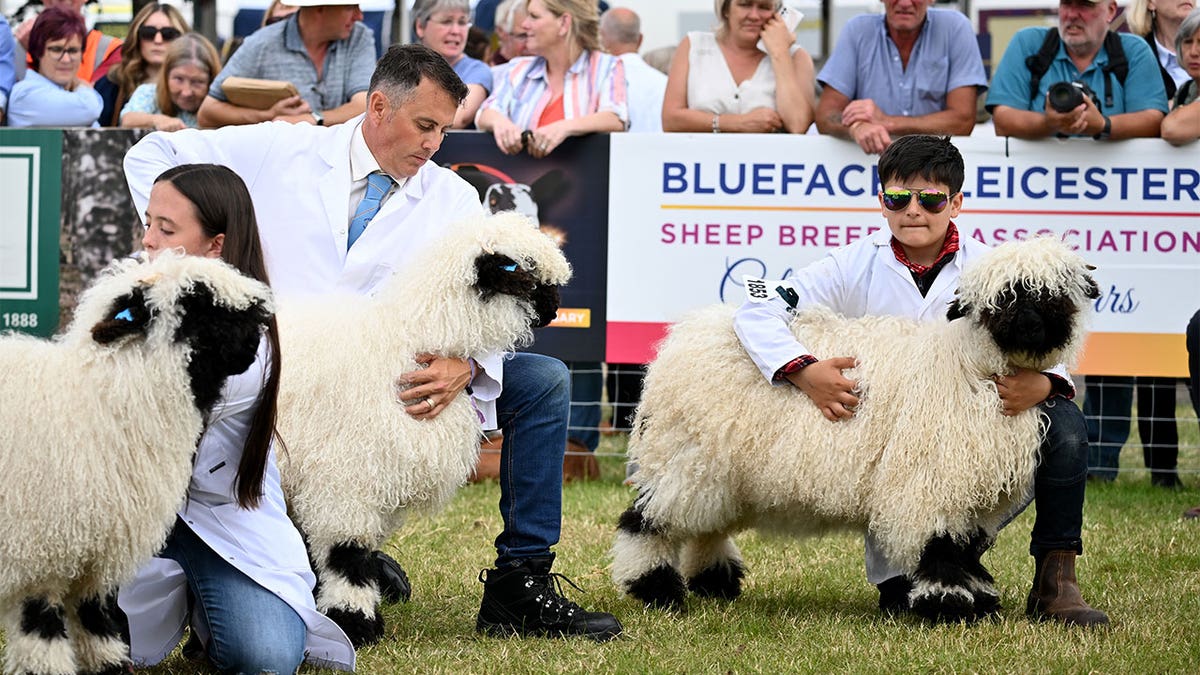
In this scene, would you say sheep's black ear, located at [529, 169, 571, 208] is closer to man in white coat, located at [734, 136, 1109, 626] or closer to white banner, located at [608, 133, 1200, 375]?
white banner, located at [608, 133, 1200, 375]

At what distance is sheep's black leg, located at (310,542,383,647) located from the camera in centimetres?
425

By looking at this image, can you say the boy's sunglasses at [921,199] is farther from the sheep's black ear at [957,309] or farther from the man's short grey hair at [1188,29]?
the man's short grey hair at [1188,29]

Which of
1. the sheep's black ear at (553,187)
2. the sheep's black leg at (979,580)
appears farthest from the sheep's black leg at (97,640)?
the sheep's black ear at (553,187)

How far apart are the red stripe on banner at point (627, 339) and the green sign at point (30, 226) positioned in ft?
9.48

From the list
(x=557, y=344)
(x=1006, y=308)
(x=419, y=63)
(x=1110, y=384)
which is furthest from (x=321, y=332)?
(x=1110, y=384)

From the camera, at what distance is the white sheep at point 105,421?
338 centimetres

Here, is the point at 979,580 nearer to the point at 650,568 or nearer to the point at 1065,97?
the point at 650,568

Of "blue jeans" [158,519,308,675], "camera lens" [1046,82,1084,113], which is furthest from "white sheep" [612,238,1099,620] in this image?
"camera lens" [1046,82,1084,113]

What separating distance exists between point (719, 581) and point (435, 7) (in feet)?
13.2

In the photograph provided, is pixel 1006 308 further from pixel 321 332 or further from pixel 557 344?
pixel 557 344

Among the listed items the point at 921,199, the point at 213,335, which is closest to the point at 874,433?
the point at 921,199

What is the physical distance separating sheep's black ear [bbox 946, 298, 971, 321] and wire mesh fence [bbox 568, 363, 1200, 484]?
3.04 meters

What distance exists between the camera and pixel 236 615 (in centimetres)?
394

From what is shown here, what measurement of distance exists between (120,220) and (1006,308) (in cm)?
492
